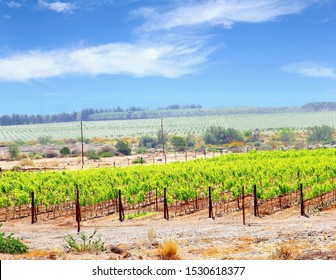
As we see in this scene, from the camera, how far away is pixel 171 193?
27906 mm

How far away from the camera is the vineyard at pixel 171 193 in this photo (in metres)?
24.9

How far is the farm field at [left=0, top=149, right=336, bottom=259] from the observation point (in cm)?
1505

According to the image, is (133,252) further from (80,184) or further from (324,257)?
(80,184)

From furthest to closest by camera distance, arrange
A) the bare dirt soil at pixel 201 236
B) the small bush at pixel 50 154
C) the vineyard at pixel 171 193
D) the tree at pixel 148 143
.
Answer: the tree at pixel 148 143 → the small bush at pixel 50 154 → the vineyard at pixel 171 193 → the bare dirt soil at pixel 201 236

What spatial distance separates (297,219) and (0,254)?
11914 millimetres

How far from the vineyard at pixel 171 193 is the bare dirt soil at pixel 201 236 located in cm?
84

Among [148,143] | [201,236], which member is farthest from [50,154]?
[201,236]

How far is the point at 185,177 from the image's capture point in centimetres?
3441

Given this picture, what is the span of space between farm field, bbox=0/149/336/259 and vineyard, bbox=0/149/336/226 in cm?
5

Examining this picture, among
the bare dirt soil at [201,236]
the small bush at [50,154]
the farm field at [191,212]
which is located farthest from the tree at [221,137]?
the bare dirt soil at [201,236]

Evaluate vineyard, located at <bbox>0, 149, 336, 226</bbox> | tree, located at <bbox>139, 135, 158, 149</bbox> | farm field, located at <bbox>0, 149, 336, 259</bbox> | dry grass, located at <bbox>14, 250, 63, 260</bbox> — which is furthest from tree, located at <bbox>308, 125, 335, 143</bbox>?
dry grass, located at <bbox>14, 250, 63, 260</bbox>

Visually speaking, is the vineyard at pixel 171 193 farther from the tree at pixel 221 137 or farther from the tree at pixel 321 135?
the tree at pixel 221 137

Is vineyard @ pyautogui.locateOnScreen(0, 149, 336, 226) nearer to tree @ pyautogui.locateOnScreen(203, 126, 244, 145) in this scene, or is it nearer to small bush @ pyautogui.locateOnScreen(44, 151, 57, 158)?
small bush @ pyautogui.locateOnScreen(44, 151, 57, 158)
